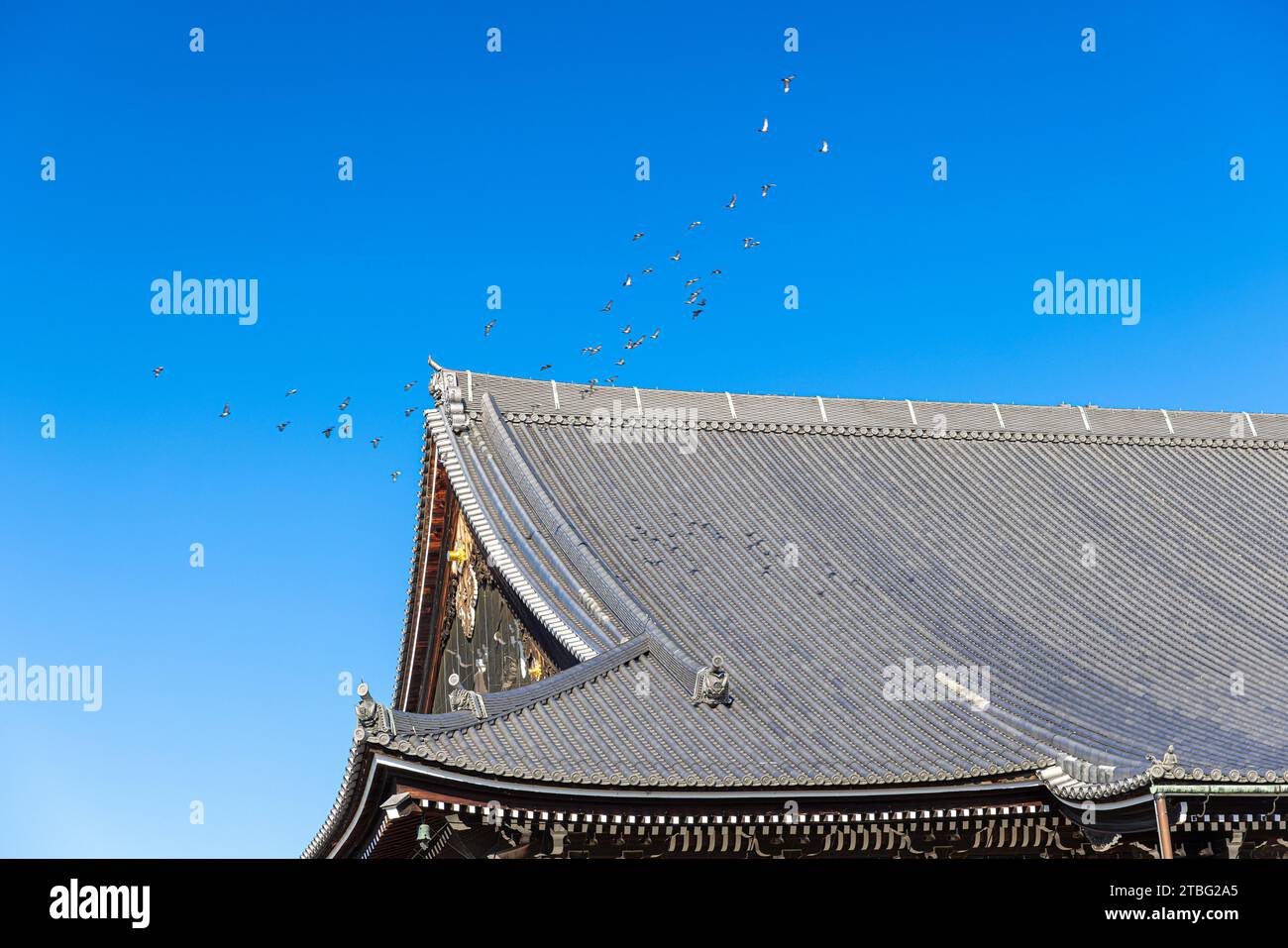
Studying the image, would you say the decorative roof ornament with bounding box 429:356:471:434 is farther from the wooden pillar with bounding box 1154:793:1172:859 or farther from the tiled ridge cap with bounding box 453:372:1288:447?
the wooden pillar with bounding box 1154:793:1172:859

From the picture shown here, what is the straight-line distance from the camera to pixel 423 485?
85.8 feet

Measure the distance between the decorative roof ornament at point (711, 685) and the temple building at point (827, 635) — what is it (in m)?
0.04

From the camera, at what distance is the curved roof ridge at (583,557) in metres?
19.3

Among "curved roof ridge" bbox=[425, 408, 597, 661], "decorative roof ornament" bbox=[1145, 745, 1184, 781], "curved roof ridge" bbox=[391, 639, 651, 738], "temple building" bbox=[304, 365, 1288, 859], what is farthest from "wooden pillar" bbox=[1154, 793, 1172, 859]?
"curved roof ridge" bbox=[425, 408, 597, 661]

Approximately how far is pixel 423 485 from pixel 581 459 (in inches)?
105

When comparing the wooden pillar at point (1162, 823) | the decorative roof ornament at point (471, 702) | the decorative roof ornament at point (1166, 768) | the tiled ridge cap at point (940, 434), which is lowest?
the wooden pillar at point (1162, 823)

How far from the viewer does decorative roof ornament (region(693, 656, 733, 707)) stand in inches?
723

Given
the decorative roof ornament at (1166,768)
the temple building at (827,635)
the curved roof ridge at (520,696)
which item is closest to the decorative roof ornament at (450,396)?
the temple building at (827,635)

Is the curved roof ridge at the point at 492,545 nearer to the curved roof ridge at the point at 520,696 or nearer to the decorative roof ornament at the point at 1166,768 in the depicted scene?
the curved roof ridge at the point at 520,696

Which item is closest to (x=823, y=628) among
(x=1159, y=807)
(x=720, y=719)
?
(x=720, y=719)

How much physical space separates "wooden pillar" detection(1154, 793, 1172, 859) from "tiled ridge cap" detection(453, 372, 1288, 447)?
1367cm

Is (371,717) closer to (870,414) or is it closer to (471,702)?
(471,702)
